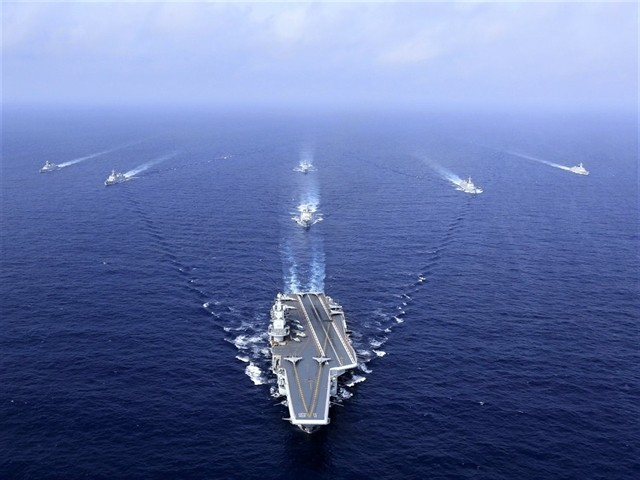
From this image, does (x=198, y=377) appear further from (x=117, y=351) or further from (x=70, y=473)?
(x=70, y=473)

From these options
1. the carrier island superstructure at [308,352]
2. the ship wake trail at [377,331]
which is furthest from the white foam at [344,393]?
the carrier island superstructure at [308,352]

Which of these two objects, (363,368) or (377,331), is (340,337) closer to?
(363,368)

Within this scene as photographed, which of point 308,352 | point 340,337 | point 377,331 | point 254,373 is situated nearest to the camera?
point 254,373

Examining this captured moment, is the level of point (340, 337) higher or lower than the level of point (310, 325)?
lower

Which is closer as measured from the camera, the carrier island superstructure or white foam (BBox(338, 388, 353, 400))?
the carrier island superstructure

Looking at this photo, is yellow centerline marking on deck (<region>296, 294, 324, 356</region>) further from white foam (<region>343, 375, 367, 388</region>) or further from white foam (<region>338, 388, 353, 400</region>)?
white foam (<region>338, 388, 353, 400</region>)

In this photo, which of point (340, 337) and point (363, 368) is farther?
point (340, 337)

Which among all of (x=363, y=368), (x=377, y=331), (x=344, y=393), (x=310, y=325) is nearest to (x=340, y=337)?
(x=310, y=325)

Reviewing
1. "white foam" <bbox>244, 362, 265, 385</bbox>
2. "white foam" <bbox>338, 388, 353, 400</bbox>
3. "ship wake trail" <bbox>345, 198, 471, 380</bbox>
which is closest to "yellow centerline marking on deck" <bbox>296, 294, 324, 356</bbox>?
"ship wake trail" <bbox>345, 198, 471, 380</bbox>

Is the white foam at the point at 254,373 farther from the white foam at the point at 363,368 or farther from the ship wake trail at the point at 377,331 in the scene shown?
the white foam at the point at 363,368

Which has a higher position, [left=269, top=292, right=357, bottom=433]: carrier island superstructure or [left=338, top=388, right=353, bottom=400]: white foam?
[left=269, top=292, right=357, bottom=433]: carrier island superstructure
